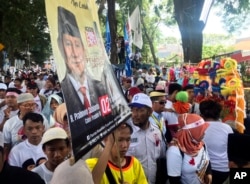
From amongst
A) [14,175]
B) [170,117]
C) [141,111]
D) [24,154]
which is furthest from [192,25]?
[14,175]

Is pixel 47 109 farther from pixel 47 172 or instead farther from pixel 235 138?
pixel 235 138

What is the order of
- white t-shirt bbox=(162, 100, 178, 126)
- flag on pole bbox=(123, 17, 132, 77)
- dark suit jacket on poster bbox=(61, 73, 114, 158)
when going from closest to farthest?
dark suit jacket on poster bbox=(61, 73, 114, 158), white t-shirt bbox=(162, 100, 178, 126), flag on pole bbox=(123, 17, 132, 77)

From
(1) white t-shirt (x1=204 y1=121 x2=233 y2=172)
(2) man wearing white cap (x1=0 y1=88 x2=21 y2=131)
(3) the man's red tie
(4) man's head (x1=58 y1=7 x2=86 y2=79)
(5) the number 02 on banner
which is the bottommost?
(1) white t-shirt (x1=204 y1=121 x2=233 y2=172)

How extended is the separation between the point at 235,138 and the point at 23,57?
46408 mm

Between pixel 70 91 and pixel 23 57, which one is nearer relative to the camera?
pixel 70 91

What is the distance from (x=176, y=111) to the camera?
18.3ft

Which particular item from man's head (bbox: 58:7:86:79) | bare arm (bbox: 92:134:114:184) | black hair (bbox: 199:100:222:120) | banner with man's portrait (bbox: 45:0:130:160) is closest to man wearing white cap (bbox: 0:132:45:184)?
bare arm (bbox: 92:134:114:184)

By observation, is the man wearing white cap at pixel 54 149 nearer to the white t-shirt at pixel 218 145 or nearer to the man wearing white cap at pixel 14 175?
the man wearing white cap at pixel 14 175

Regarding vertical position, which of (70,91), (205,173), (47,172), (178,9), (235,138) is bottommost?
(205,173)

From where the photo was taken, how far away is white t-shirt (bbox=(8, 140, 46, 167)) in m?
3.57

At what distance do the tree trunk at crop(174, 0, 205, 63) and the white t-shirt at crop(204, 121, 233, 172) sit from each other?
10131 mm

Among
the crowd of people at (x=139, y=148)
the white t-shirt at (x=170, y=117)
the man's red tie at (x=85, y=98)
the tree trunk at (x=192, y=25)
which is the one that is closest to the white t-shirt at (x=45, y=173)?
the crowd of people at (x=139, y=148)

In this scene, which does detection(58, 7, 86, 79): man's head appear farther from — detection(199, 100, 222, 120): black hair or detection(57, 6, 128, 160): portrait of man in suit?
detection(199, 100, 222, 120): black hair

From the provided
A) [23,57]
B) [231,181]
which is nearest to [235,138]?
[231,181]
